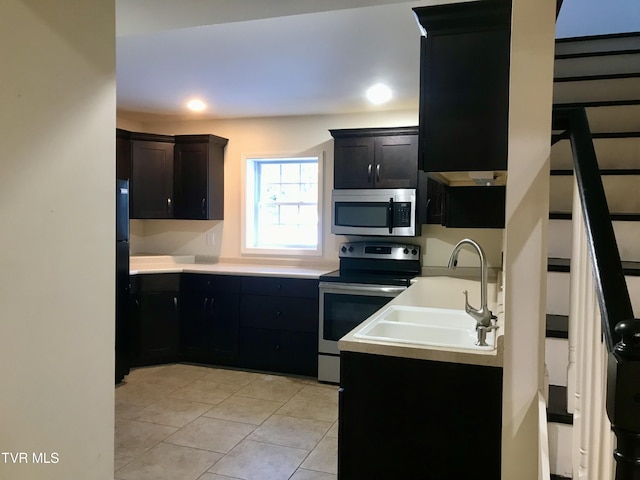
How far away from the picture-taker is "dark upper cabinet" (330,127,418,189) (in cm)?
401

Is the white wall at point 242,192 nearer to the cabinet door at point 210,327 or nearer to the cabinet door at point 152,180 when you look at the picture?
the cabinet door at point 152,180

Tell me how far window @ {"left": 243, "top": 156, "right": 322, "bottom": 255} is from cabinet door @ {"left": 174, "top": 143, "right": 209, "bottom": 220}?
1.46 ft

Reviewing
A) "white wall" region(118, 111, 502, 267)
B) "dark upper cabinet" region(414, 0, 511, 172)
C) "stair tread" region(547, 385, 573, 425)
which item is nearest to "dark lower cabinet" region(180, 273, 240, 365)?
"white wall" region(118, 111, 502, 267)

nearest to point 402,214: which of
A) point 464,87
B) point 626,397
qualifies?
point 464,87

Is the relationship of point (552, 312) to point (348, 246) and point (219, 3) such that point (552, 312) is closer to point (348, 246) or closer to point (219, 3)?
point (219, 3)

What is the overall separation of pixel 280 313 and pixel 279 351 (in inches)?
13.8

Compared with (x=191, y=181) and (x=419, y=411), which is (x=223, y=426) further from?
(x=191, y=181)

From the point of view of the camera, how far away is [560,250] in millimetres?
2002

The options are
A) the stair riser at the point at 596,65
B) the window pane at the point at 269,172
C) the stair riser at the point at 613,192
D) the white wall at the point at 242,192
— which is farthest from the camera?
the window pane at the point at 269,172

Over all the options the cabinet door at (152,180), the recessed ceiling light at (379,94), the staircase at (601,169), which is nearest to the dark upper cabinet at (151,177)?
the cabinet door at (152,180)

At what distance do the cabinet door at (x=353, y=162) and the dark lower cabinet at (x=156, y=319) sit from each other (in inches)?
72.0

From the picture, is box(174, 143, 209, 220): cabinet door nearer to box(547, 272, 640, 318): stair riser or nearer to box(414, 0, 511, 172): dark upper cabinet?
Result: box(414, 0, 511, 172): dark upper cabinet

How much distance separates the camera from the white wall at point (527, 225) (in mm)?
1371

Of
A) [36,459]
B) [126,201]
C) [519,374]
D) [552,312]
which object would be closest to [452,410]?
[519,374]
